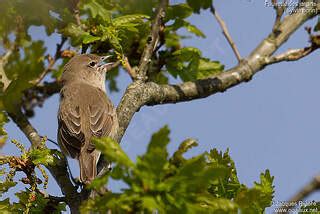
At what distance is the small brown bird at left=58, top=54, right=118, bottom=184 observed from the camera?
5787 mm

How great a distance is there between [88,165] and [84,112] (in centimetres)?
117

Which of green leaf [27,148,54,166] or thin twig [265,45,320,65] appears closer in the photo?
green leaf [27,148,54,166]

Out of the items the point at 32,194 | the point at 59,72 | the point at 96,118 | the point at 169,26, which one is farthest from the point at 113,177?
the point at 96,118

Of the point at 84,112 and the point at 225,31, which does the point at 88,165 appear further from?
the point at 225,31

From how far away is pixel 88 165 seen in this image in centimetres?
555

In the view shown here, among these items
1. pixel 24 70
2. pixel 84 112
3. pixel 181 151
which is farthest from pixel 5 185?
pixel 84 112

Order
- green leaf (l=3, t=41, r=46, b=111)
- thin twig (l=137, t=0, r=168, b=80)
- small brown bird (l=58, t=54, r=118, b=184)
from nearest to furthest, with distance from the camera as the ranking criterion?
1. green leaf (l=3, t=41, r=46, b=111)
2. thin twig (l=137, t=0, r=168, b=80)
3. small brown bird (l=58, t=54, r=118, b=184)

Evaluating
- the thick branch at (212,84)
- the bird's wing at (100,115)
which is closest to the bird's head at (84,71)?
the bird's wing at (100,115)

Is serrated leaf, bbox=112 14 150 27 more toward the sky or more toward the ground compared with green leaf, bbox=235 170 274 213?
more toward the sky

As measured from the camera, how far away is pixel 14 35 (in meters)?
4.66

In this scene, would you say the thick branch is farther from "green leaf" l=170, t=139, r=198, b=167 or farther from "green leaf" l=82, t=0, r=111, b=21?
"green leaf" l=170, t=139, r=198, b=167

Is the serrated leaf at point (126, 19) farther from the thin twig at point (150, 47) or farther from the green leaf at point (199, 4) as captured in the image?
the green leaf at point (199, 4)

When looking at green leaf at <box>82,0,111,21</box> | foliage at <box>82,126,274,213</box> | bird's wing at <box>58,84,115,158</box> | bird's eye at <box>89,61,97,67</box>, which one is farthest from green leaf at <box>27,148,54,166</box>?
bird's eye at <box>89,61,97,67</box>

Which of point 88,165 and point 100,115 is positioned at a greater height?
point 100,115
